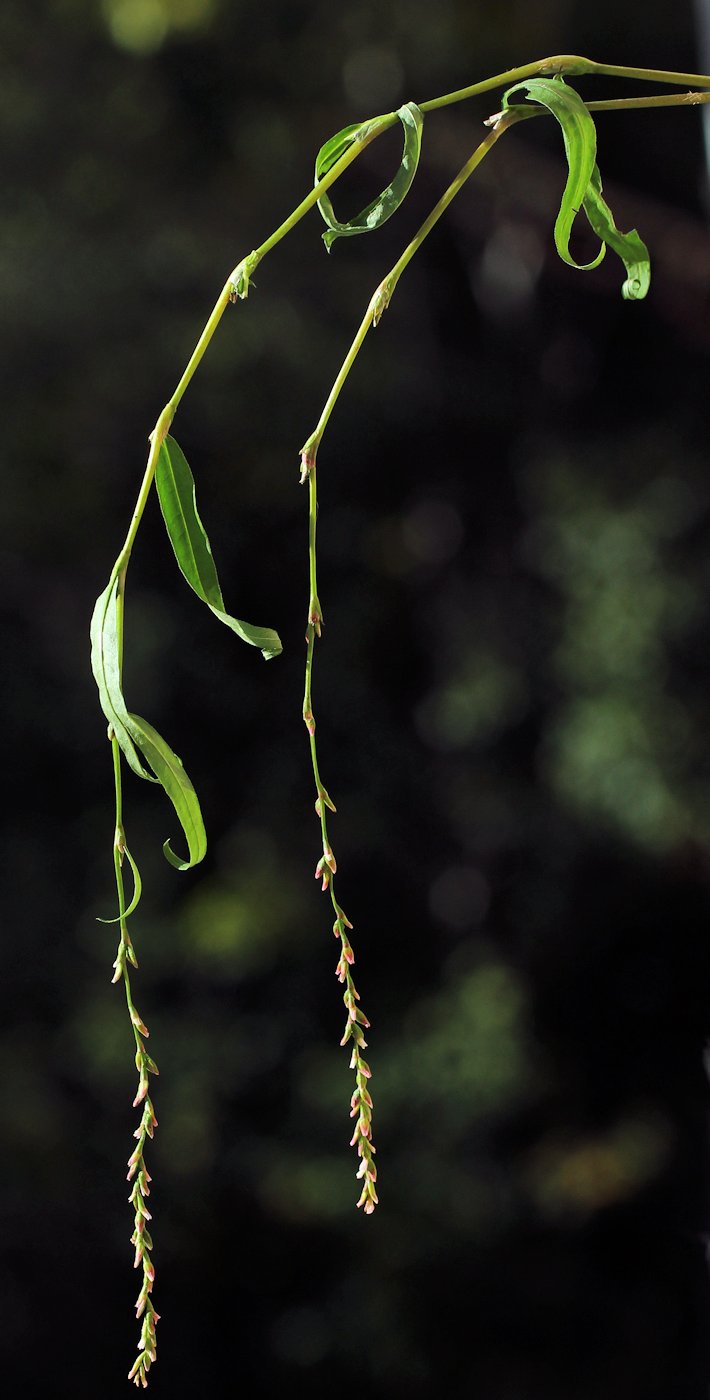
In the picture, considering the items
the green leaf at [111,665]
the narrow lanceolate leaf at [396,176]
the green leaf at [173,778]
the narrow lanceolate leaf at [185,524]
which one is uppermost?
the narrow lanceolate leaf at [396,176]

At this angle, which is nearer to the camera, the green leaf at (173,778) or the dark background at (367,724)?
the green leaf at (173,778)

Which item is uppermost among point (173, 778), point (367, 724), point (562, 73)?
point (562, 73)

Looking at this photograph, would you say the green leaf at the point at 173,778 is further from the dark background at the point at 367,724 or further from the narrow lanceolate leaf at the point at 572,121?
the dark background at the point at 367,724

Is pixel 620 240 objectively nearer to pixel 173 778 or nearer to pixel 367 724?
pixel 173 778

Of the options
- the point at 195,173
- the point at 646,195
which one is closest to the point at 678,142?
the point at 646,195

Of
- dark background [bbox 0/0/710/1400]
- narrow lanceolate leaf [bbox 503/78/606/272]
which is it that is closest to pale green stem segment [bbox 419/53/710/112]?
narrow lanceolate leaf [bbox 503/78/606/272]

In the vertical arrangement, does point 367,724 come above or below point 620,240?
below

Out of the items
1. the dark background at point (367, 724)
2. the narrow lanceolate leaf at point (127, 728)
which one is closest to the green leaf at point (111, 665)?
the narrow lanceolate leaf at point (127, 728)

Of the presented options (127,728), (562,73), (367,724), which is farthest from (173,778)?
(367,724)
